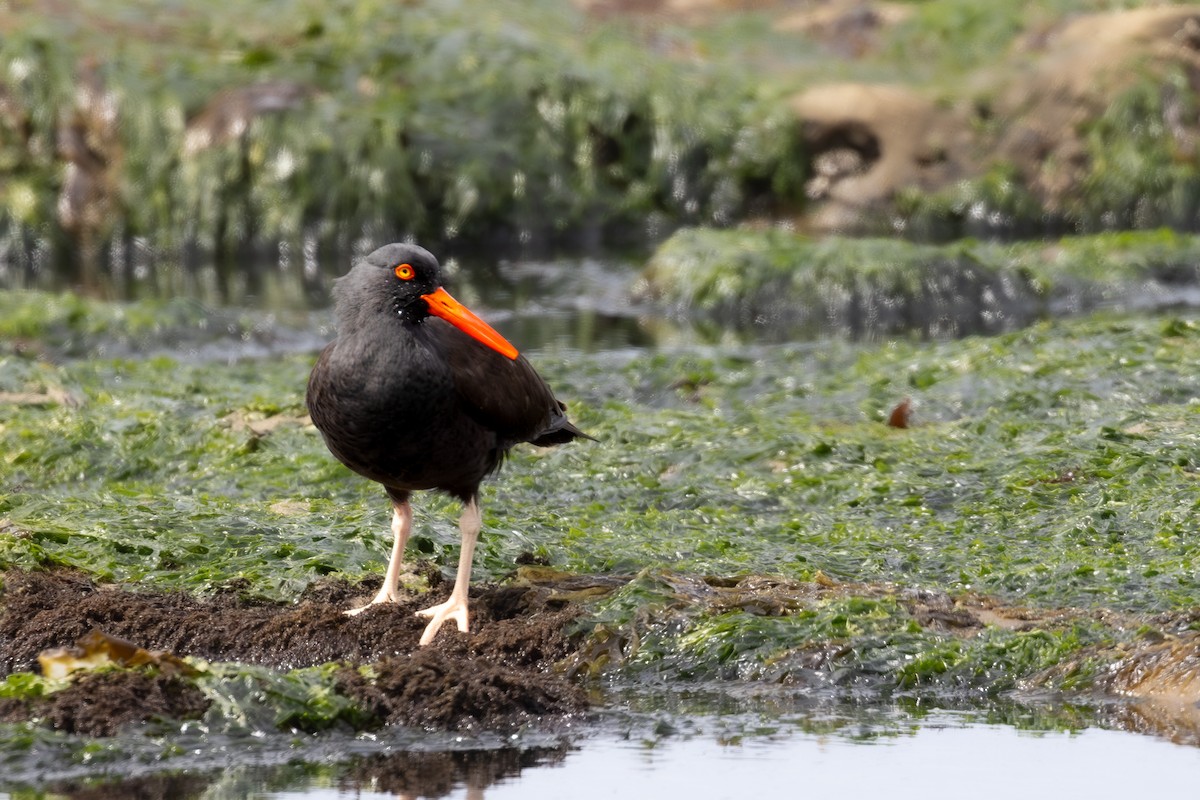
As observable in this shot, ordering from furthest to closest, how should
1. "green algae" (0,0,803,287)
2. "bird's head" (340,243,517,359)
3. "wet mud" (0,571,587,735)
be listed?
"green algae" (0,0,803,287)
"bird's head" (340,243,517,359)
"wet mud" (0,571,587,735)

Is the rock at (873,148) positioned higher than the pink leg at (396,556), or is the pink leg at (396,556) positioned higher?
the rock at (873,148)

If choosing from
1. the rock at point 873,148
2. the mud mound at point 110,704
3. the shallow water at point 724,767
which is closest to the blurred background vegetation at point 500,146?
the rock at point 873,148

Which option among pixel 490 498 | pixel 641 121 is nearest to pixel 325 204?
pixel 641 121

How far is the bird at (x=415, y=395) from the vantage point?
213 inches

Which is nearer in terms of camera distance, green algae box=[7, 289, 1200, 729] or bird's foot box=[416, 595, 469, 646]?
green algae box=[7, 289, 1200, 729]

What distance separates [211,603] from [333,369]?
91 cm

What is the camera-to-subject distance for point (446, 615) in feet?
18.3

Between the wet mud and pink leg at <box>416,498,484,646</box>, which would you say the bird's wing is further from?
the wet mud

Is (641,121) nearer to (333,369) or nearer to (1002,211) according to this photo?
(1002,211)

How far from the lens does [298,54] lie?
16.2 meters

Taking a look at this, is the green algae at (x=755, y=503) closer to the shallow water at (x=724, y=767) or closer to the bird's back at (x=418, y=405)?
the shallow water at (x=724, y=767)

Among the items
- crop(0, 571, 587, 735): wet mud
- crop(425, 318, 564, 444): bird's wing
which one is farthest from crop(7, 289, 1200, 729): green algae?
crop(425, 318, 564, 444): bird's wing

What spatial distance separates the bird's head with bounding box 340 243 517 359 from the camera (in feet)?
18.4

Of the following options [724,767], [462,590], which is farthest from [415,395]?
[724,767]
